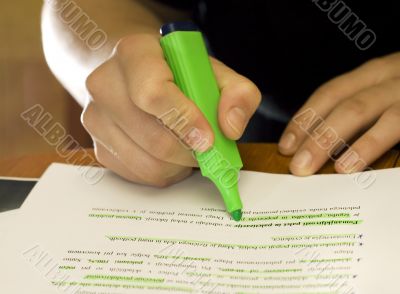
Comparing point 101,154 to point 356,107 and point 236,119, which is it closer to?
point 236,119

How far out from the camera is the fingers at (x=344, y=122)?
1.70 feet

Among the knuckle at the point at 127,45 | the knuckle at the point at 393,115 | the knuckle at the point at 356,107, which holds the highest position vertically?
the knuckle at the point at 127,45

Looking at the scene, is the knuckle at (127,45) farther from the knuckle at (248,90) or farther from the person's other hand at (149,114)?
the knuckle at (248,90)

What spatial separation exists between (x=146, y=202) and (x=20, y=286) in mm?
141

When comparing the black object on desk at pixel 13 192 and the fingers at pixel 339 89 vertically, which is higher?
the black object on desk at pixel 13 192

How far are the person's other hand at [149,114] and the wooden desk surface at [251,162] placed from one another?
72 mm

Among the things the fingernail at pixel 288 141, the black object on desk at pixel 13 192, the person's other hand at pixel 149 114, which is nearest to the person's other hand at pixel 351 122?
the fingernail at pixel 288 141

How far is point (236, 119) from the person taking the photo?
1.43 ft

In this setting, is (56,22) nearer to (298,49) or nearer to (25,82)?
(298,49)

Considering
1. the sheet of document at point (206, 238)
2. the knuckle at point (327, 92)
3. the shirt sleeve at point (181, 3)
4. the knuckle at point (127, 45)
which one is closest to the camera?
the sheet of document at point (206, 238)

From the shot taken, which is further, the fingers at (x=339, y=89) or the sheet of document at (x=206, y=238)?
the fingers at (x=339, y=89)

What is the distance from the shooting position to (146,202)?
18.9 inches

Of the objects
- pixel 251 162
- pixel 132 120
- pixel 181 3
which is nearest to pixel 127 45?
pixel 132 120

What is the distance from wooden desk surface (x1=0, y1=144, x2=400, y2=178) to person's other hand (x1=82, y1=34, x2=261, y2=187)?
72mm
